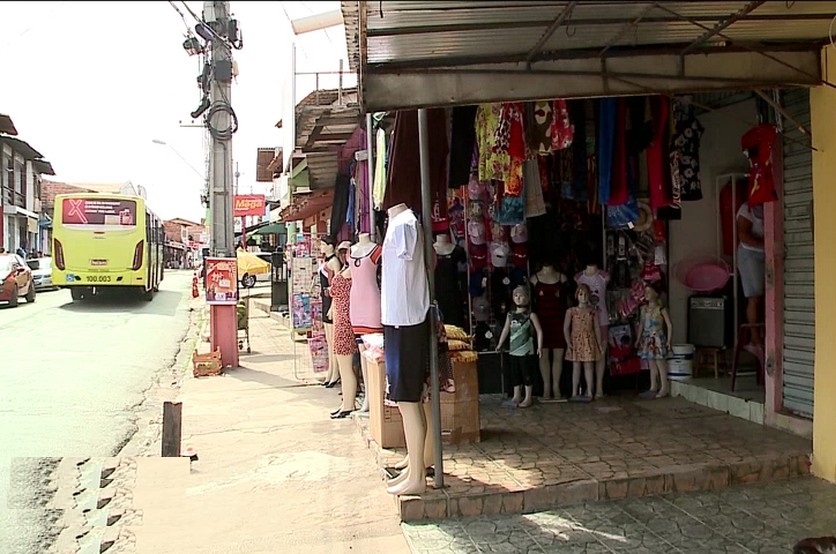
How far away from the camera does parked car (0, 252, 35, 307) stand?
19570mm

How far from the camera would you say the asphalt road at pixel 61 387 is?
581 centimetres

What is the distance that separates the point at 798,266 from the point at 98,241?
18.5 m

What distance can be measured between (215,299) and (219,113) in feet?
9.79

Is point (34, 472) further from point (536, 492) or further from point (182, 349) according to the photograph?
point (182, 349)

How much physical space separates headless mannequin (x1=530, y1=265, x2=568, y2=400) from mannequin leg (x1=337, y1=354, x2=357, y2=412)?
1.94 meters

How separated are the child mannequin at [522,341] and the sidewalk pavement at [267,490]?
1678 mm

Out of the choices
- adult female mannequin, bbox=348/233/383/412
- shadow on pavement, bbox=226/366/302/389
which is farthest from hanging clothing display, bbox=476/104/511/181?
shadow on pavement, bbox=226/366/302/389

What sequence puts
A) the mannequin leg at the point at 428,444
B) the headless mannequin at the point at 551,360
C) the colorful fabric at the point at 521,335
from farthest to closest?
the headless mannequin at the point at 551,360, the colorful fabric at the point at 521,335, the mannequin leg at the point at 428,444

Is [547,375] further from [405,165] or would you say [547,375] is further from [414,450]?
[405,165]

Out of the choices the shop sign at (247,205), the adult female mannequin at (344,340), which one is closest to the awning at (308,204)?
the adult female mannequin at (344,340)

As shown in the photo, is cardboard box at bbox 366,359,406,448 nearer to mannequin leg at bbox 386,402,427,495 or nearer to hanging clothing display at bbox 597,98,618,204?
mannequin leg at bbox 386,402,427,495

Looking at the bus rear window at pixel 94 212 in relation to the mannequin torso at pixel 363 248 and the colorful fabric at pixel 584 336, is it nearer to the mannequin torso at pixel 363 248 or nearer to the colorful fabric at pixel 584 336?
the mannequin torso at pixel 363 248

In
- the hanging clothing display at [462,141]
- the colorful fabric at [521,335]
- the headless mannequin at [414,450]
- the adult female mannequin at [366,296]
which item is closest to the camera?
the headless mannequin at [414,450]

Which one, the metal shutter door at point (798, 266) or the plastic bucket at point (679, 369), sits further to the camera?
the plastic bucket at point (679, 369)
